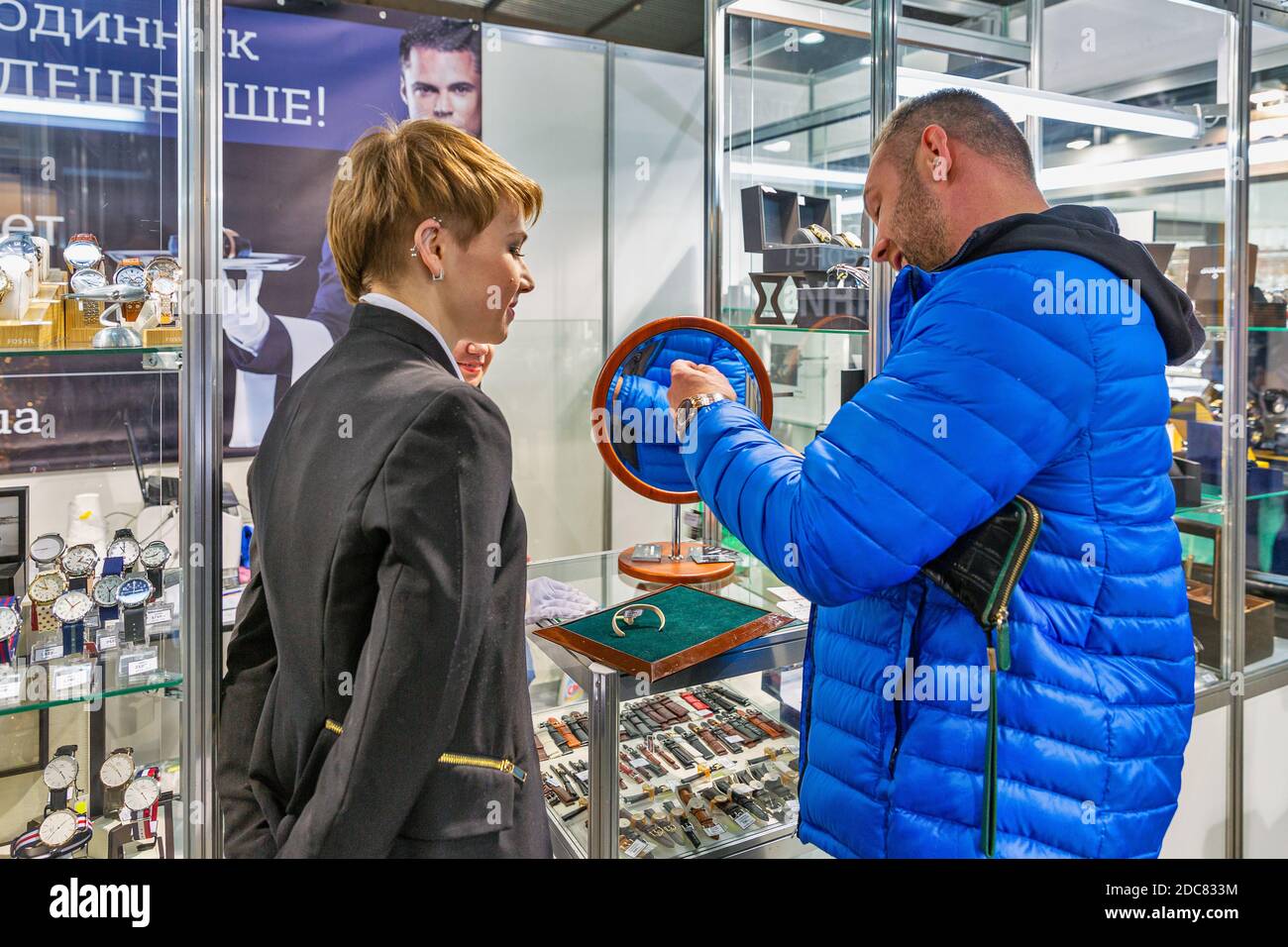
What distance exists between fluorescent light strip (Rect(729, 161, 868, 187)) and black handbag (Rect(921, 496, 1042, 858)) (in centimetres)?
201

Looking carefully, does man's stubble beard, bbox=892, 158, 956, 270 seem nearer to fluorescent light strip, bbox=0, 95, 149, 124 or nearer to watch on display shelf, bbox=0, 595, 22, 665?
fluorescent light strip, bbox=0, 95, 149, 124

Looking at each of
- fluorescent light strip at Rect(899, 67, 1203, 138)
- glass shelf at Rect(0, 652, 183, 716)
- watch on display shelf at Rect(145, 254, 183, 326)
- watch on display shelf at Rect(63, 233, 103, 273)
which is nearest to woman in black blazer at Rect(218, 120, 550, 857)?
glass shelf at Rect(0, 652, 183, 716)

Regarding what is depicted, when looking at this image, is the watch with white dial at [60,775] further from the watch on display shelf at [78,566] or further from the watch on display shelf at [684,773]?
the watch on display shelf at [684,773]


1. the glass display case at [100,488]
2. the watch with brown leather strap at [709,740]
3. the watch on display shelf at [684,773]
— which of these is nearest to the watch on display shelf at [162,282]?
the glass display case at [100,488]

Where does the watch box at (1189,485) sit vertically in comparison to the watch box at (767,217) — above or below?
below

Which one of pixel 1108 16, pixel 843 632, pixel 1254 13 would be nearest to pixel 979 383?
pixel 843 632

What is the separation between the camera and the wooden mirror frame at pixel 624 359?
1871 millimetres

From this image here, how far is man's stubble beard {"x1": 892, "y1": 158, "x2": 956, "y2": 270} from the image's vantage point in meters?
1.35

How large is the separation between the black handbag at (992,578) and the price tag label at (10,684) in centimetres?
143

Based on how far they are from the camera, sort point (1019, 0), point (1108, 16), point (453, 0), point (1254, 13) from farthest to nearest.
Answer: point (453, 0)
point (1019, 0)
point (1108, 16)
point (1254, 13)

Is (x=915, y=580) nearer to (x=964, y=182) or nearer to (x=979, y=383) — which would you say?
(x=979, y=383)

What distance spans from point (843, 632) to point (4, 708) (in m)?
1.31

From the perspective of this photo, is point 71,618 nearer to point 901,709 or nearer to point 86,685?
point 86,685
